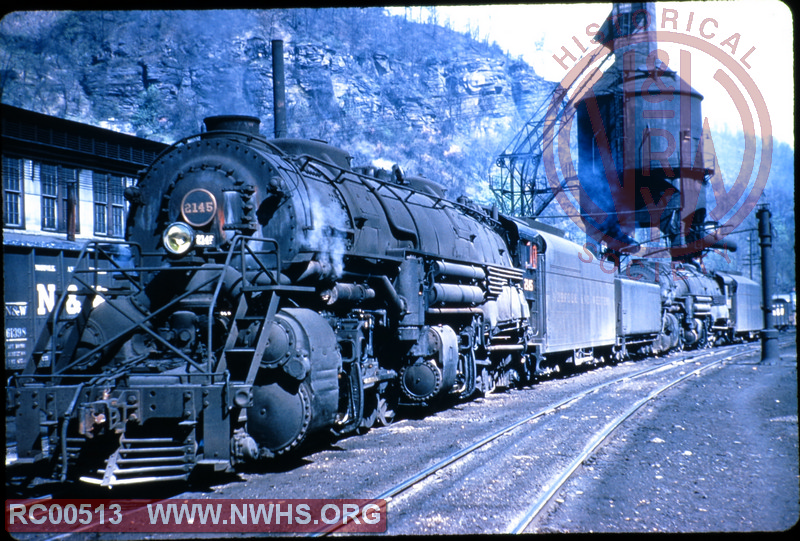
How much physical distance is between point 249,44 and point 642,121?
41.9 metres

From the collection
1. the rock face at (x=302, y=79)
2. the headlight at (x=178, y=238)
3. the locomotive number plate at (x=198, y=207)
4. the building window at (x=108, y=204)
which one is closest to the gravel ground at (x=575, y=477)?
the headlight at (x=178, y=238)

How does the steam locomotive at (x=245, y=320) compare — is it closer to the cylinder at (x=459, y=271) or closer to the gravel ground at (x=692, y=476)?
the cylinder at (x=459, y=271)

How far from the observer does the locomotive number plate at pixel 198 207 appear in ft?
23.2

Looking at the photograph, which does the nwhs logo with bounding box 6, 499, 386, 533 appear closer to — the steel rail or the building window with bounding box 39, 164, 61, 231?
the steel rail

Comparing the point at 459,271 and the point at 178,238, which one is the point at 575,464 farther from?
the point at 178,238

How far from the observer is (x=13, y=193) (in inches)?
635

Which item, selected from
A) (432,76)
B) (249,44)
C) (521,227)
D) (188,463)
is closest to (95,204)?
(521,227)

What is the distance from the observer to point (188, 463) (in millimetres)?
5594

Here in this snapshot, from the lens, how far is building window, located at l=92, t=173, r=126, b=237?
18.8m

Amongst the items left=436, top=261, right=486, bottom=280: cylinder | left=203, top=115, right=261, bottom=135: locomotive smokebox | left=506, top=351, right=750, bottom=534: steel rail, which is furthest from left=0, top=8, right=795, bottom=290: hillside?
left=506, top=351, right=750, bottom=534: steel rail

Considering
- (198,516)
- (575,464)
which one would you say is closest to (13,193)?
Result: (198,516)

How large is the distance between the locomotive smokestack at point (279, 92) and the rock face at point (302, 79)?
1449 mm

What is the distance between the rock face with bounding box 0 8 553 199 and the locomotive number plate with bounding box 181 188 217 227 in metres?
11.7

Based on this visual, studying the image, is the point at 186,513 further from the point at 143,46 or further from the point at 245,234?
the point at 143,46
